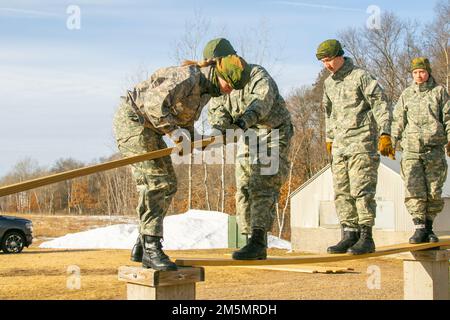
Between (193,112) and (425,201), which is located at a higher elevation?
(193,112)

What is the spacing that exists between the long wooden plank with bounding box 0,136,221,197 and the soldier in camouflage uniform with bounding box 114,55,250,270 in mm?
147

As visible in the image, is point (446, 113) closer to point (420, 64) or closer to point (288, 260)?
point (420, 64)

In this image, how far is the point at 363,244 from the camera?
6.45 meters

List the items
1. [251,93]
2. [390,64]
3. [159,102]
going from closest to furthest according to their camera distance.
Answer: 1. [159,102]
2. [251,93]
3. [390,64]

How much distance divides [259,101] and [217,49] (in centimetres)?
63

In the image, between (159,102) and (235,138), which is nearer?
(159,102)

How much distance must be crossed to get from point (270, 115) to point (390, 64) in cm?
3672

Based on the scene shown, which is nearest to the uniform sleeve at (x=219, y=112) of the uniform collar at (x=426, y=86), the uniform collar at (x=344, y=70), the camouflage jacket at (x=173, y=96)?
the camouflage jacket at (x=173, y=96)

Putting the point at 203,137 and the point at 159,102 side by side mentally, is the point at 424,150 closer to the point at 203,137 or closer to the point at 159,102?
the point at 203,137

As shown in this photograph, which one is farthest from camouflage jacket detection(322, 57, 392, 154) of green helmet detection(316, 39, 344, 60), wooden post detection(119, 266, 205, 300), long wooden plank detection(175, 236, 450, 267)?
wooden post detection(119, 266, 205, 300)

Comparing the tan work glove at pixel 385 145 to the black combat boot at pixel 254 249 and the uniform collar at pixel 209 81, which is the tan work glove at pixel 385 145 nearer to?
the black combat boot at pixel 254 249

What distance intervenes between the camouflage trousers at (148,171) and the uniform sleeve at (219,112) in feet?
2.95

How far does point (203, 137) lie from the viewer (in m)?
4.91
